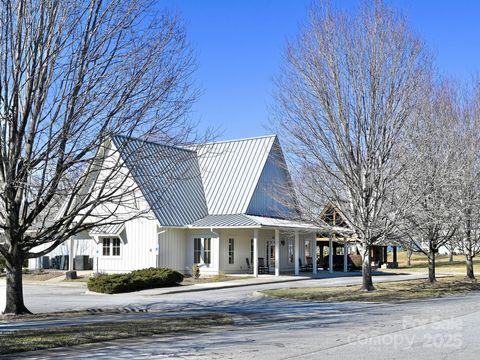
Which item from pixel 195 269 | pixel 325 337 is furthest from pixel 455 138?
pixel 325 337

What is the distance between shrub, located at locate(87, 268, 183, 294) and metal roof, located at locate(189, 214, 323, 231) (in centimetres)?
483

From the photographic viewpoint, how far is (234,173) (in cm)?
3669

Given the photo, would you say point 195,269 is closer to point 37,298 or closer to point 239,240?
point 239,240

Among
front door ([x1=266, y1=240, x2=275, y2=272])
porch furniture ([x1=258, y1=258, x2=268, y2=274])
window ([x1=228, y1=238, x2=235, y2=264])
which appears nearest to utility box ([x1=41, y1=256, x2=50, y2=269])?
window ([x1=228, y1=238, x2=235, y2=264])

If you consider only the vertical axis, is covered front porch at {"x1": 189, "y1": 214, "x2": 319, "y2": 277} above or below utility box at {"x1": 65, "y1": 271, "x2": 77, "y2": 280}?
above

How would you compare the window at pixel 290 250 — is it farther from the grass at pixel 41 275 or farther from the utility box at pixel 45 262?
the utility box at pixel 45 262

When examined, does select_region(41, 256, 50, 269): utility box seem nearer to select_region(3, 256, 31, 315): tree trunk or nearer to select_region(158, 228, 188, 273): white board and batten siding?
select_region(158, 228, 188, 273): white board and batten siding

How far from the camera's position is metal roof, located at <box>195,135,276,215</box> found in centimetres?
3475

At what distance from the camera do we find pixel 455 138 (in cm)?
2736

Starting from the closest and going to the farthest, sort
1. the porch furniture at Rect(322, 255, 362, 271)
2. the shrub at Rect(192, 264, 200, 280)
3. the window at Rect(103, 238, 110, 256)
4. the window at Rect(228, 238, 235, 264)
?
the shrub at Rect(192, 264, 200, 280) < the window at Rect(103, 238, 110, 256) < the window at Rect(228, 238, 235, 264) < the porch furniture at Rect(322, 255, 362, 271)

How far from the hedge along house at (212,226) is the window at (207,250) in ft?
0.19

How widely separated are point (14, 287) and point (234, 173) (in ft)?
71.9

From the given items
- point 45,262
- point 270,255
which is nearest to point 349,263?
point 270,255

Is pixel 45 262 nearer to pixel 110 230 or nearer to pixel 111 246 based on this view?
pixel 111 246
